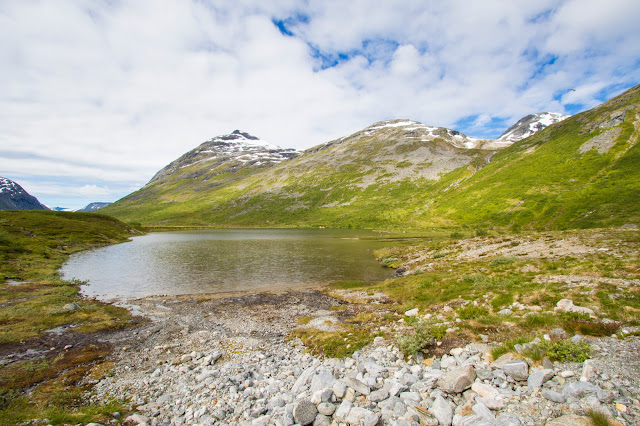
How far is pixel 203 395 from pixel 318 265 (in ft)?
127

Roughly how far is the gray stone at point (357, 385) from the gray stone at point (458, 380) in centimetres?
244

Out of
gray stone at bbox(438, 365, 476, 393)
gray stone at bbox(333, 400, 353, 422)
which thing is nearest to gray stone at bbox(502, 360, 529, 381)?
gray stone at bbox(438, 365, 476, 393)

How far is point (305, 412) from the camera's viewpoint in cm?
873

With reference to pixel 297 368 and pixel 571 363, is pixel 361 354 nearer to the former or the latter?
pixel 297 368

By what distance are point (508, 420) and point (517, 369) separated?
7.76ft

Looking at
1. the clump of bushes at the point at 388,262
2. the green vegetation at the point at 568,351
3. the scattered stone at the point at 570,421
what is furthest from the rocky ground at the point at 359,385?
the clump of bushes at the point at 388,262

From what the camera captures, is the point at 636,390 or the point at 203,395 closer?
the point at 636,390

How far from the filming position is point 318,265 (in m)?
49.7

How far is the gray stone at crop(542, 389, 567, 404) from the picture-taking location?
695 cm

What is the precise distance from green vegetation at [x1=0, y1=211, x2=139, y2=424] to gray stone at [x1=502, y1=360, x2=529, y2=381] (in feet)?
44.8

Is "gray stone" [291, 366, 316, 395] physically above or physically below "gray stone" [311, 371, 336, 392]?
below

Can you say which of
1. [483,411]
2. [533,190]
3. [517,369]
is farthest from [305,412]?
[533,190]

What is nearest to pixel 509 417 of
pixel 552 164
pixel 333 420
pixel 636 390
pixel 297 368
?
pixel 636 390

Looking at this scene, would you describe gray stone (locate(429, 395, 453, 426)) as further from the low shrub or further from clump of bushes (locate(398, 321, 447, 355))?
the low shrub
